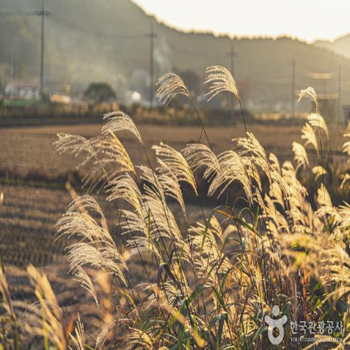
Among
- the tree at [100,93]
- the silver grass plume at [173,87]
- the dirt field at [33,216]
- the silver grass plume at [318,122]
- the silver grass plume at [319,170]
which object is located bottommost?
the dirt field at [33,216]

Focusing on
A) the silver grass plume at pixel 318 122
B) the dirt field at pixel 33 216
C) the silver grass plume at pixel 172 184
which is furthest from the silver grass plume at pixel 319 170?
the silver grass plume at pixel 172 184

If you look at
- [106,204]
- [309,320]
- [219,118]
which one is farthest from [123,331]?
[219,118]

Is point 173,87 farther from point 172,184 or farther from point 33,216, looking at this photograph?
point 33,216

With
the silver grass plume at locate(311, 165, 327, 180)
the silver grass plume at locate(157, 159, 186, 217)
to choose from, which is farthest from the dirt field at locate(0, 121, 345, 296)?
the silver grass plume at locate(311, 165, 327, 180)

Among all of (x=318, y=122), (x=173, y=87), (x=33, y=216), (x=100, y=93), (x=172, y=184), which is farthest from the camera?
(x=100, y=93)

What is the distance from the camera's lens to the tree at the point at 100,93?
8331 centimetres

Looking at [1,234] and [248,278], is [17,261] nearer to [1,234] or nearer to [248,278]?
[1,234]

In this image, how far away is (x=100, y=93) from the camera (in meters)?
84.2

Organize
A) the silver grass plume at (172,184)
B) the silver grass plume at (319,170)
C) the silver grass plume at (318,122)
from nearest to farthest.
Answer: the silver grass plume at (172,184), the silver grass plume at (318,122), the silver grass plume at (319,170)

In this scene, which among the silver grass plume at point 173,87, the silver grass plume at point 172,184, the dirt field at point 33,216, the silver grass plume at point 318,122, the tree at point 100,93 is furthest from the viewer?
the tree at point 100,93

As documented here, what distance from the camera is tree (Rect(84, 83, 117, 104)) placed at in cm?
8331

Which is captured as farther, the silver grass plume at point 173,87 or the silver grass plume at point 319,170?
the silver grass plume at point 319,170

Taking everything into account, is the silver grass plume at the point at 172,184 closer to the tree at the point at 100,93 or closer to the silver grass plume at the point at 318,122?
the silver grass plume at the point at 318,122

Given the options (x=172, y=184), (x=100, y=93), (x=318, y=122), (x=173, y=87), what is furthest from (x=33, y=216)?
(x=100, y=93)
